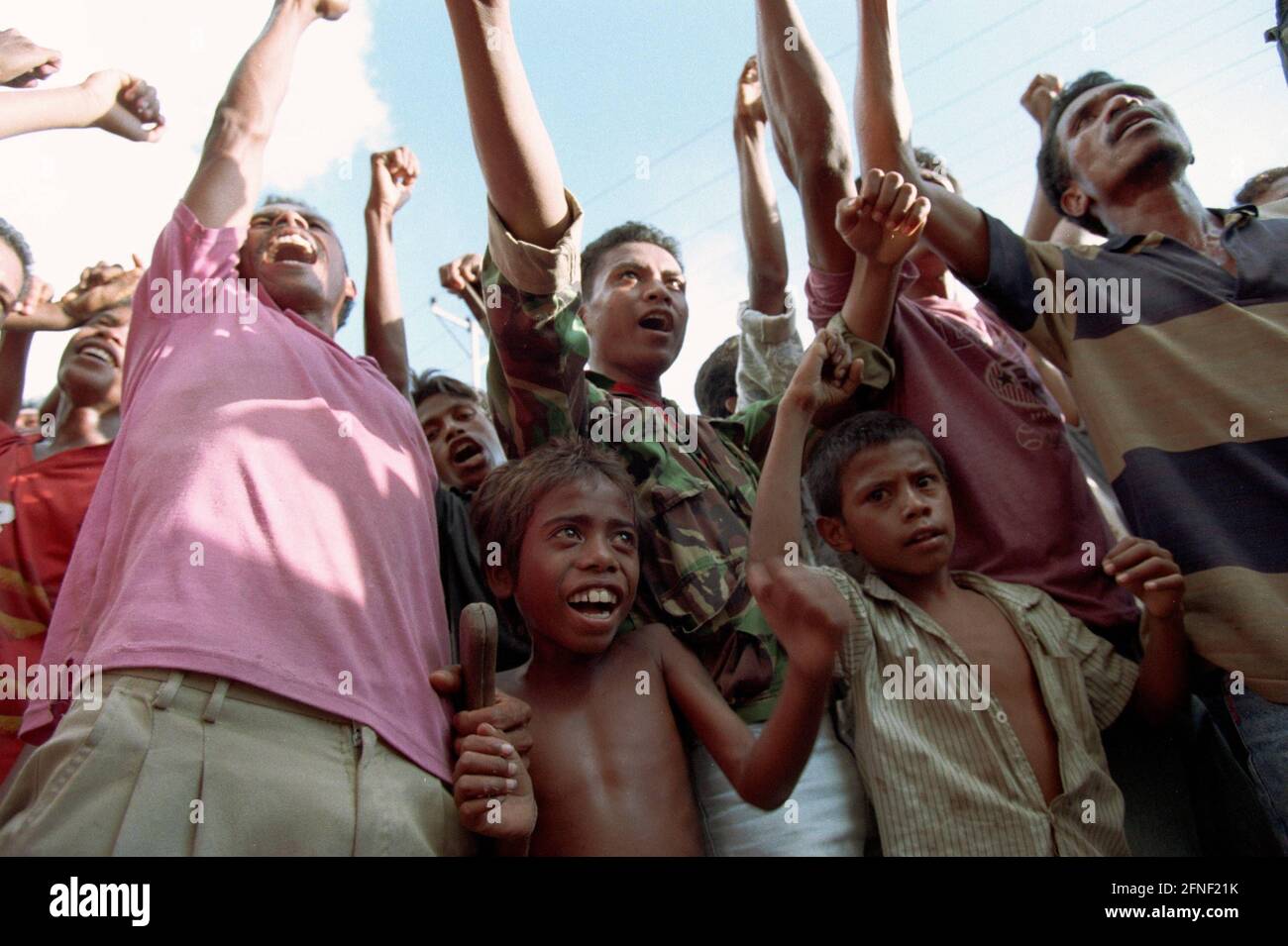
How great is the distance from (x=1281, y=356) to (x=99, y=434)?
3.32 meters

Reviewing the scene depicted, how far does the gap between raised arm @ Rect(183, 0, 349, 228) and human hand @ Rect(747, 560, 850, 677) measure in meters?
1.36

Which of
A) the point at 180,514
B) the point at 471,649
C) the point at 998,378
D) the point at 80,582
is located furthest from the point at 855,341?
the point at 80,582

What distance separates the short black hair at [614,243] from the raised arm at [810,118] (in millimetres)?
575

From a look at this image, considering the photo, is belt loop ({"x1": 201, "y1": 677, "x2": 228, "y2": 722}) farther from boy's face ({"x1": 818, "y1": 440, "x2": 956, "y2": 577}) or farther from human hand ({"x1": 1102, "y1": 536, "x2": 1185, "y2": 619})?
human hand ({"x1": 1102, "y1": 536, "x2": 1185, "y2": 619})

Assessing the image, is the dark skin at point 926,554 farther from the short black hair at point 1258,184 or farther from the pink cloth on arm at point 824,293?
the short black hair at point 1258,184

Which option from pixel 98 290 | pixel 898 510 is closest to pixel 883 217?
pixel 898 510

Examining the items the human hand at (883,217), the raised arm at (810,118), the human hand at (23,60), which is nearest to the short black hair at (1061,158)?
the raised arm at (810,118)

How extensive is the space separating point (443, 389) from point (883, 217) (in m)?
1.66

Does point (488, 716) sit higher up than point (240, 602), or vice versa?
point (240, 602)

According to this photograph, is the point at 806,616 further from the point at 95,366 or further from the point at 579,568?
the point at 95,366

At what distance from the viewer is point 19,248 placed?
310 centimetres

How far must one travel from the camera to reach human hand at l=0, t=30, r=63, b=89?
2.32 m
